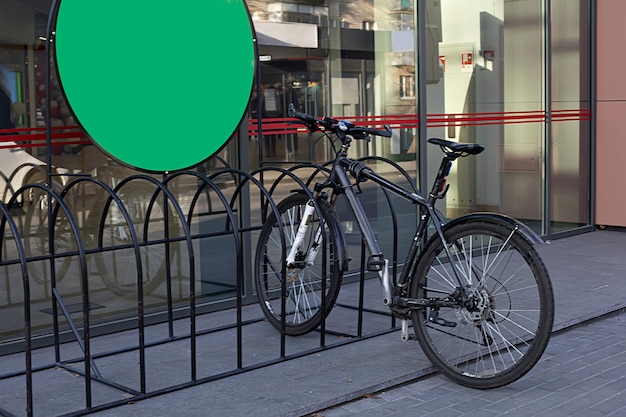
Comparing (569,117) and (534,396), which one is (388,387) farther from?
(569,117)

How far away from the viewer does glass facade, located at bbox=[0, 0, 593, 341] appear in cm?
532

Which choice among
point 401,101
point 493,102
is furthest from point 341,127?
point 493,102

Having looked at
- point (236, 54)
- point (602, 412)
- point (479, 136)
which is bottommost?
point (602, 412)

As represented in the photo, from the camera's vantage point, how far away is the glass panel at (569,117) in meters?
9.29

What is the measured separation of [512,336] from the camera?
5102mm

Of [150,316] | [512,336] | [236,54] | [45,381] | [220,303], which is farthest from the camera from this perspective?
[220,303]

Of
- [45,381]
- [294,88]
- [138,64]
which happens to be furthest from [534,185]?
[45,381]

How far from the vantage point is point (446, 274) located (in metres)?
4.64

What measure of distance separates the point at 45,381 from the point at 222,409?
110 centimetres

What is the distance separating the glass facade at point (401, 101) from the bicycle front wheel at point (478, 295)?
4.70 ft

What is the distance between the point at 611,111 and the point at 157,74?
6003 millimetres

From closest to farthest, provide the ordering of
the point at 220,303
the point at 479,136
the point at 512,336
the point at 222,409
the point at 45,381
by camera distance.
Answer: the point at 222,409 < the point at 45,381 < the point at 512,336 < the point at 220,303 < the point at 479,136

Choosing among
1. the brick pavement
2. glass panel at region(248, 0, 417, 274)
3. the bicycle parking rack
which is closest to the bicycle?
the brick pavement

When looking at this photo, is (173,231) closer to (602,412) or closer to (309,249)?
(309,249)
